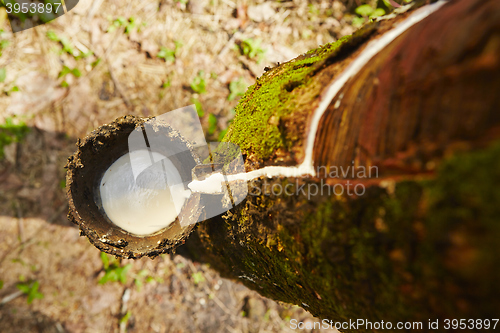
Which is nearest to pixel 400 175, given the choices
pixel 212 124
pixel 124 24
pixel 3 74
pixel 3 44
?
pixel 212 124

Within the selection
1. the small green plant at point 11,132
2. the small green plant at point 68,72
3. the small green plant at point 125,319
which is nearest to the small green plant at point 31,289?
the small green plant at point 125,319

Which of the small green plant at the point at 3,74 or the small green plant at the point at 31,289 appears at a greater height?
the small green plant at the point at 3,74

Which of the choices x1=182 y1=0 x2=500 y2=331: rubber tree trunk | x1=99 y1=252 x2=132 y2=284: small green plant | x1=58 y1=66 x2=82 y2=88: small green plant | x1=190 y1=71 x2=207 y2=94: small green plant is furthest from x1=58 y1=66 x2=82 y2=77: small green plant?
x1=182 y1=0 x2=500 y2=331: rubber tree trunk

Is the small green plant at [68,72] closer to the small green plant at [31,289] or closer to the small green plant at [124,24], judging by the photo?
the small green plant at [124,24]

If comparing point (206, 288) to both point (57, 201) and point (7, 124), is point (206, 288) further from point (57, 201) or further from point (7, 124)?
point (7, 124)

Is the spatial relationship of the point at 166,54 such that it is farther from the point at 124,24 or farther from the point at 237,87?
Answer: the point at 237,87

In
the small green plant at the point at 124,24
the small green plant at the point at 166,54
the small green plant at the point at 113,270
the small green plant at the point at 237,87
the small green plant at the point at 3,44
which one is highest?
the small green plant at the point at 124,24
